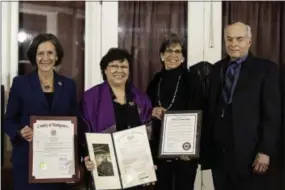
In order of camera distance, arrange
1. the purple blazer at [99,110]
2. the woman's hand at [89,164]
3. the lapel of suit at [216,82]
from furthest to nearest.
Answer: the lapel of suit at [216,82] → the purple blazer at [99,110] → the woman's hand at [89,164]

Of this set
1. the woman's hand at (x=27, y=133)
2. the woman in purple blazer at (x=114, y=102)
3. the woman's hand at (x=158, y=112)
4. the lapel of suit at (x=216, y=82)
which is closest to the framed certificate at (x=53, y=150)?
the woman's hand at (x=27, y=133)

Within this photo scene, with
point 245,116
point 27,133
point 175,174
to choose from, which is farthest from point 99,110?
point 245,116

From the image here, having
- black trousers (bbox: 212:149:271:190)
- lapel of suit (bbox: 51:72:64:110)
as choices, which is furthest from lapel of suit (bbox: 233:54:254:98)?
lapel of suit (bbox: 51:72:64:110)

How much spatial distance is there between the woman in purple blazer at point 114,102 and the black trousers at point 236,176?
0.53m

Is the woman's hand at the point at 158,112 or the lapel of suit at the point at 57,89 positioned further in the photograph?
the woman's hand at the point at 158,112

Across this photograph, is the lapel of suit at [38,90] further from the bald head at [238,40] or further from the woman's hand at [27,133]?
the bald head at [238,40]

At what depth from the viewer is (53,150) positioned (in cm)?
244

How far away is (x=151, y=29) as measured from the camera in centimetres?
368

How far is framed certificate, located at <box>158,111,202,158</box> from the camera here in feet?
8.50

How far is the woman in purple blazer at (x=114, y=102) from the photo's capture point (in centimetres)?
243

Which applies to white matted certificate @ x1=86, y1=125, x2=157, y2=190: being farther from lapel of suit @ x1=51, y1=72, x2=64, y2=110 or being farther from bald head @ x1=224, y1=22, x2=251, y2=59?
bald head @ x1=224, y1=22, x2=251, y2=59

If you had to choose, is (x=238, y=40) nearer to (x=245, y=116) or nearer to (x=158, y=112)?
(x=245, y=116)

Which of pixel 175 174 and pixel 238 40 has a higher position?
pixel 238 40

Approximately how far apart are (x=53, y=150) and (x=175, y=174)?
83 centimetres
